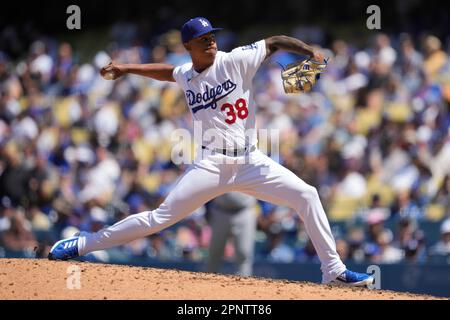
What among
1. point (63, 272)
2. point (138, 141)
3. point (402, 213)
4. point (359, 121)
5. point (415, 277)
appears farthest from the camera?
point (138, 141)

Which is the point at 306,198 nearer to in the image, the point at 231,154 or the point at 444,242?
the point at 231,154

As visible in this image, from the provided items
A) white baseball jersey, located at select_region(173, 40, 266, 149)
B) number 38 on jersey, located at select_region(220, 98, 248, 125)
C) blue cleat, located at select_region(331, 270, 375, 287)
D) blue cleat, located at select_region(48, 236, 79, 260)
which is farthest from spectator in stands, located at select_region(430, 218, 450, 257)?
blue cleat, located at select_region(48, 236, 79, 260)

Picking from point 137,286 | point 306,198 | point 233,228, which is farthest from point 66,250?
point 233,228

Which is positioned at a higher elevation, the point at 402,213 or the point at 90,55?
the point at 90,55

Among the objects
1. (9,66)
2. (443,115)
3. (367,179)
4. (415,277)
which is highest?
(9,66)

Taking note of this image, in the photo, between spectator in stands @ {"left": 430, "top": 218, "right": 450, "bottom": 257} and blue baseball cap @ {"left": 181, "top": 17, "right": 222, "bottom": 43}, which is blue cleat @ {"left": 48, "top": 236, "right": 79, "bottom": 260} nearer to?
blue baseball cap @ {"left": 181, "top": 17, "right": 222, "bottom": 43}

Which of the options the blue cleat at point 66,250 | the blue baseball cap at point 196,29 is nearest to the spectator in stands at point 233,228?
the blue cleat at point 66,250

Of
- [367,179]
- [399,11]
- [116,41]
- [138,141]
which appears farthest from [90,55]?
[367,179]

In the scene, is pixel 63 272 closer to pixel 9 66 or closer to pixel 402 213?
pixel 402 213

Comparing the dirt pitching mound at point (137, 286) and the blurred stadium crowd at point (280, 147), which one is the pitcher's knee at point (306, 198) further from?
the blurred stadium crowd at point (280, 147)
